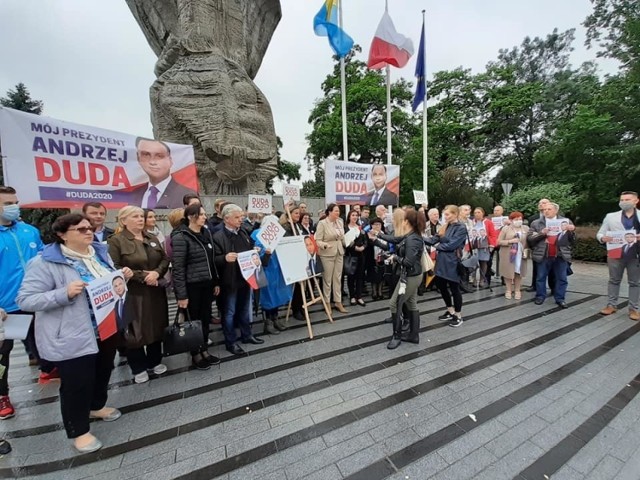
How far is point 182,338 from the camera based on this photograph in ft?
10.1

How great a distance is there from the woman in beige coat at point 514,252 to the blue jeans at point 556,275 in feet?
1.27

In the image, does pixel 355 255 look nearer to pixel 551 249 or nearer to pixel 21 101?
pixel 551 249

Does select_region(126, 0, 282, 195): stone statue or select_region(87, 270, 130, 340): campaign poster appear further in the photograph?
select_region(126, 0, 282, 195): stone statue

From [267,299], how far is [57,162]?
10.8 ft

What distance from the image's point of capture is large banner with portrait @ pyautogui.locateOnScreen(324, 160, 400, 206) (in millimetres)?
6688

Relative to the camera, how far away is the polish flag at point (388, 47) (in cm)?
931

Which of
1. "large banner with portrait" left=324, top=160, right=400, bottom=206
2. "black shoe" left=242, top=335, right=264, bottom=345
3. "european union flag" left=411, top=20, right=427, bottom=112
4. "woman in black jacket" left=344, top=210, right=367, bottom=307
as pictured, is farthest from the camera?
"european union flag" left=411, top=20, right=427, bottom=112

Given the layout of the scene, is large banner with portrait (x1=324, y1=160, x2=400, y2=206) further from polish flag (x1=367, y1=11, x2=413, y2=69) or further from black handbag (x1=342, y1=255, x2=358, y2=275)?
polish flag (x1=367, y1=11, x2=413, y2=69)

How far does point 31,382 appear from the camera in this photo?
11.3ft

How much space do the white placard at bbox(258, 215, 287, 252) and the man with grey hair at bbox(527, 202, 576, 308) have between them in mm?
4852

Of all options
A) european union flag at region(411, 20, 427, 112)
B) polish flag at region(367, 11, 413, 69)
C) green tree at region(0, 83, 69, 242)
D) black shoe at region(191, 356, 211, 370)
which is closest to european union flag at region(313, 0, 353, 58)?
polish flag at region(367, 11, 413, 69)

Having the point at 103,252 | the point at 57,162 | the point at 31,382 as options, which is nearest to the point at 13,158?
the point at 57,162

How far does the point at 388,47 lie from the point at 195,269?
9.70 m

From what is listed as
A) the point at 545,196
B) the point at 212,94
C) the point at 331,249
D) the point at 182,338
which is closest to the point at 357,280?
the point at 331,249
